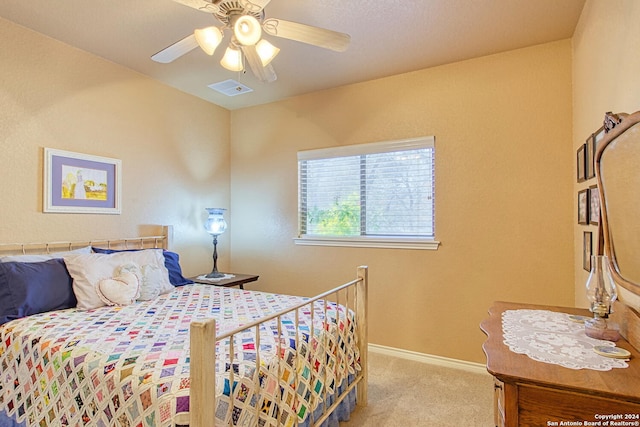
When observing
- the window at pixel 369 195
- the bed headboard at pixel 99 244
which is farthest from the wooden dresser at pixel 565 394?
the bed headboard at pixel 99 244

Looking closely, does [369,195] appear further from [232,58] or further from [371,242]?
[232,58]

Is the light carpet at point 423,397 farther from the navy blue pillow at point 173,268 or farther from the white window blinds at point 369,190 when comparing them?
the navy blue pillow at point 173,268

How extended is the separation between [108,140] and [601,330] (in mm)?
3458

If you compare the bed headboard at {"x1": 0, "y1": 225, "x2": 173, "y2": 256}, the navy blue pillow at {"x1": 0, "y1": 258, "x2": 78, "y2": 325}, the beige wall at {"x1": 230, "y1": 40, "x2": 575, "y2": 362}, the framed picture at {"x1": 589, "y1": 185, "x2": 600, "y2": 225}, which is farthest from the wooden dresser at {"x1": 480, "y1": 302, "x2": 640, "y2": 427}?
the bed headboard at {"x1": 0, "y1": 225, "x2": 173, "y2": 256}

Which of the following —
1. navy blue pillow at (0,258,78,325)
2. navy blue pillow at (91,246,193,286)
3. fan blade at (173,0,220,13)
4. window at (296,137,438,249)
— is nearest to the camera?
fan blade at (173,0,220,13)

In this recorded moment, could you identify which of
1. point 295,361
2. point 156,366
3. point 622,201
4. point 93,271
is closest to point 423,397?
point 295,361

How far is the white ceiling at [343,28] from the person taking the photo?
6.89 ft

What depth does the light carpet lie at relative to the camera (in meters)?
2.11

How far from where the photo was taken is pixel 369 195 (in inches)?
130

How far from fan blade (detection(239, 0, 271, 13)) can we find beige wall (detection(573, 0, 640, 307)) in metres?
1.58

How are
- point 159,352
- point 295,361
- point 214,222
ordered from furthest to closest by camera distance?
point 214,222 < point 295,361 < point 159,352

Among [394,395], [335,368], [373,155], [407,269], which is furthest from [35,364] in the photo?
[373,155]

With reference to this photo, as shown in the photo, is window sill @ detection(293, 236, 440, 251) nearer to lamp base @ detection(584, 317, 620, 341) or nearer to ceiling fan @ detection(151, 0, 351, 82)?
lamp base @ detection(584, 317, 620, 341)

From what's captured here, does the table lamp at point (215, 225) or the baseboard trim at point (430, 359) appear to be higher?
the table lamp at point (215, 225)
